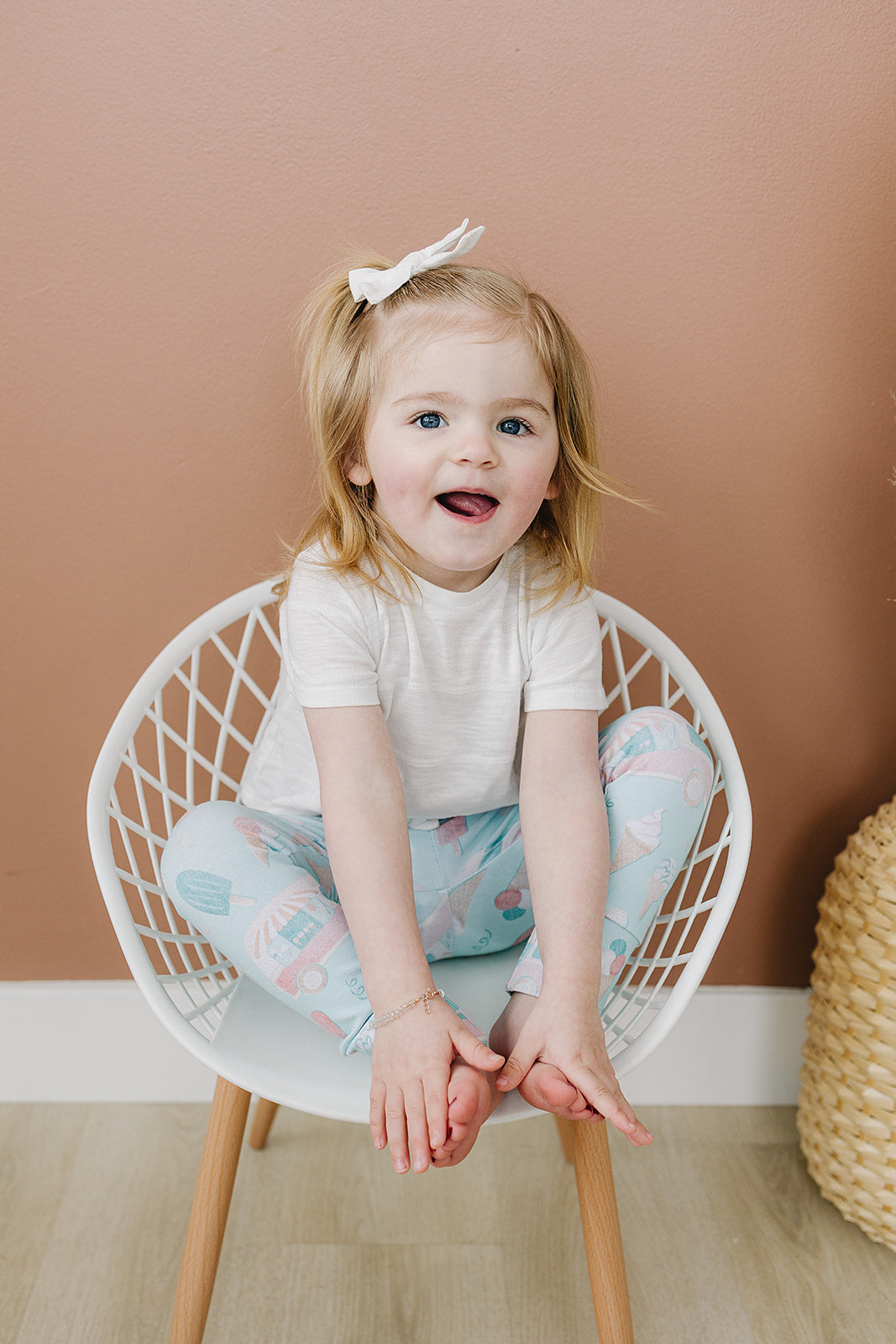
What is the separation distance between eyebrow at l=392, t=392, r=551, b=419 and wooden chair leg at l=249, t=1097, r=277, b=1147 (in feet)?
2.57

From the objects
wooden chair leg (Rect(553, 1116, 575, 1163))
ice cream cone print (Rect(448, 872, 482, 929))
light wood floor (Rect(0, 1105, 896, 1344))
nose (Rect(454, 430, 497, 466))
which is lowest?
light wood floor (Rect(0, 1105, 896, 1344))

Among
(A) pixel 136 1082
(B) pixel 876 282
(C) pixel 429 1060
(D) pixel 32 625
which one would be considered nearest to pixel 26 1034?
(A) pixel 136 1082

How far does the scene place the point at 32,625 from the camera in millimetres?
1127

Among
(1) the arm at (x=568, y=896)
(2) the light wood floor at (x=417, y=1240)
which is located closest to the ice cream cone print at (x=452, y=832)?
(1) the arm at (x=568, y=896)

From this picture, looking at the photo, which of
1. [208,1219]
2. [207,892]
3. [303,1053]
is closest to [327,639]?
[207,892]

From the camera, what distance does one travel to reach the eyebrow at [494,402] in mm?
819

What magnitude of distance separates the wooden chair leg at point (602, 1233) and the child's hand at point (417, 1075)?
0.62 feet

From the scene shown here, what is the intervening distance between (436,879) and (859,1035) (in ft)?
1.53

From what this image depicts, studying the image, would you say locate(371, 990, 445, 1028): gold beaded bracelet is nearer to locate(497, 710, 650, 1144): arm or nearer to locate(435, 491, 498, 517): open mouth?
locate(497, 710, 650, 1144): arm

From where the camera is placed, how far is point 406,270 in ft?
2.70

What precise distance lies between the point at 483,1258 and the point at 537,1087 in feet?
1.52

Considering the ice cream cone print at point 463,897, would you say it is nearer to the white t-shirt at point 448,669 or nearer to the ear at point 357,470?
the white t-shirt at point 448,669

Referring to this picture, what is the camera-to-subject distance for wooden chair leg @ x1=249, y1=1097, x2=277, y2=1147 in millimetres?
1163

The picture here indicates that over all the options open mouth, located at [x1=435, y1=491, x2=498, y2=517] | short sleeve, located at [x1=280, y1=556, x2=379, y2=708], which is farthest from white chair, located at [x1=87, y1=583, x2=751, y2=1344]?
open mouth, located at [x1=435, y1=491, x2=498, y2=517]
